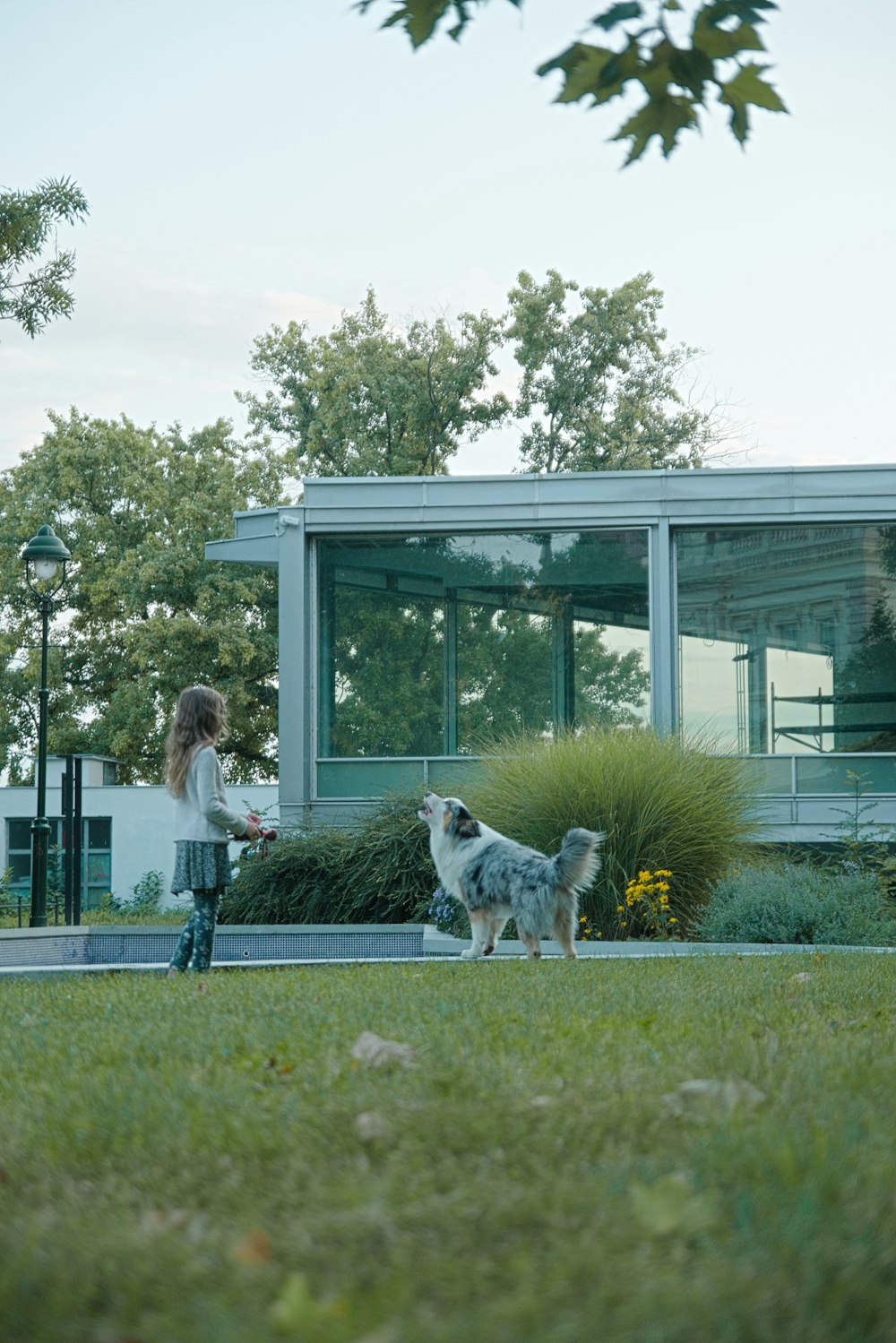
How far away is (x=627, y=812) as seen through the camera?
1099 cm

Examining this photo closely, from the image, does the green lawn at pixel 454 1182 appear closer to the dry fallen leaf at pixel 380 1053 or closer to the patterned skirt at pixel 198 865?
the dry fallen leaf at pixel 380 1053

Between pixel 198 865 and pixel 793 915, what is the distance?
178 inches

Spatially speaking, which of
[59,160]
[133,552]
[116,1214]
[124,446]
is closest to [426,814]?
[116,1214]

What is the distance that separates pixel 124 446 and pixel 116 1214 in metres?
35.3

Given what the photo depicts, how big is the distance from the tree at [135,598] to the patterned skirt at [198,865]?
2482cm

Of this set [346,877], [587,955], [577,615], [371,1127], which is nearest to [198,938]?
[587,955]

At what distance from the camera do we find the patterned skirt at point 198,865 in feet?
24.7

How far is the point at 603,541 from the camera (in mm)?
16047

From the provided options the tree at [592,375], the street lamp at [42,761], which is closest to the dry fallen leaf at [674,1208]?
the street lamp at [42,761]

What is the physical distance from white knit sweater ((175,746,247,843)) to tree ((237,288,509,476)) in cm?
2938

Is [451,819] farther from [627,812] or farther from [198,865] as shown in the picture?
[627,812]

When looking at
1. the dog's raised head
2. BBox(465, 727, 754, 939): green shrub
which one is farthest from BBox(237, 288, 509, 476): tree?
the dog's raised head

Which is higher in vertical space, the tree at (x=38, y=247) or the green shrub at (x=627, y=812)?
the tree at (x=38, y=247)

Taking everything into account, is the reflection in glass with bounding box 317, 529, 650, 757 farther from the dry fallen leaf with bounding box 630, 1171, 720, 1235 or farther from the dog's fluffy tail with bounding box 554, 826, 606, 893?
the dry fallen leaf with bounding box 630, 1171, 720, 1235
